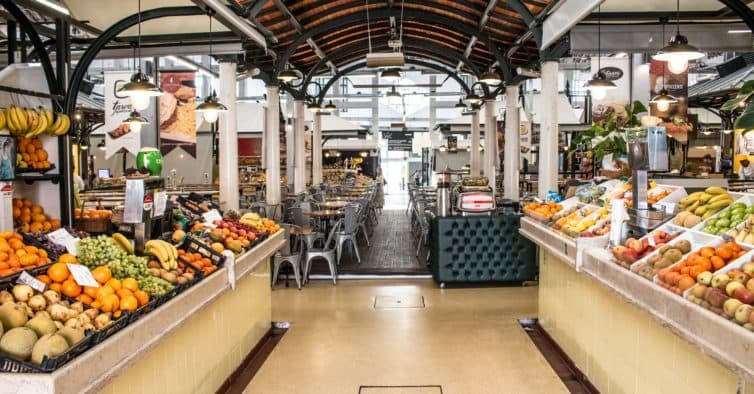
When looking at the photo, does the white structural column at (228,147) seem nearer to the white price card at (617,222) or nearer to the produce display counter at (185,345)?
the produce display counter at (185,345)

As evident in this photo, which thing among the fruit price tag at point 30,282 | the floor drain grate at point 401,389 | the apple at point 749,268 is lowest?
the floor drain grate at point 401,389

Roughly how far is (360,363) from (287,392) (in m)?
0.81

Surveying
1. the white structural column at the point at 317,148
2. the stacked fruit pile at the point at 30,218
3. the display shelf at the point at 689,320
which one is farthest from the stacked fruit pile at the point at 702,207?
the white structural column at the point at 317,148

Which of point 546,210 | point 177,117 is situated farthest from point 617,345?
point 177,117

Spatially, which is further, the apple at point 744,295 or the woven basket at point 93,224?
the woven basket at point 93,224

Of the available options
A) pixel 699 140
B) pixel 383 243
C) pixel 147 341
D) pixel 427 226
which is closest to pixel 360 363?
pixel 147 341

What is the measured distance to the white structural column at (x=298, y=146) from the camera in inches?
615

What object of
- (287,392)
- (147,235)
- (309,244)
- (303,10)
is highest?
(303,10)

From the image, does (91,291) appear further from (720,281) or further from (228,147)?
(228,147)

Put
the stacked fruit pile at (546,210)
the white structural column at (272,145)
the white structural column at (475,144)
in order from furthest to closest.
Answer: the white structural column at (475,144), the white structural column at (272,145), the stacked fruit pile at (546,210)

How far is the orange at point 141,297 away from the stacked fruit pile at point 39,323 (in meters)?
0.27

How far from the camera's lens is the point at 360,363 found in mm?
5148

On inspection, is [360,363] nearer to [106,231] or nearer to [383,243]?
[106,231]

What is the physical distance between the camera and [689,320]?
2.78m
